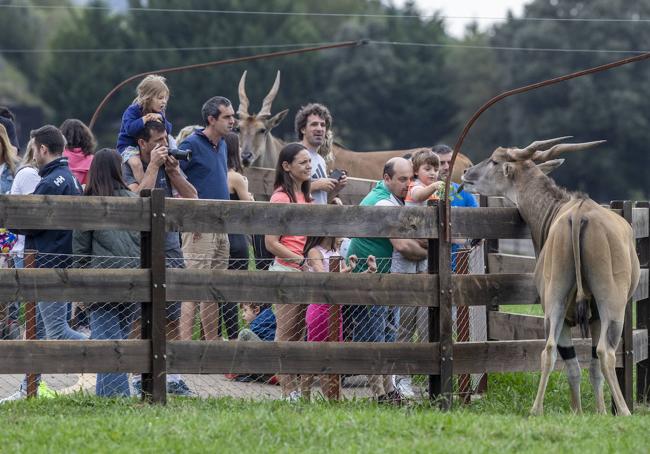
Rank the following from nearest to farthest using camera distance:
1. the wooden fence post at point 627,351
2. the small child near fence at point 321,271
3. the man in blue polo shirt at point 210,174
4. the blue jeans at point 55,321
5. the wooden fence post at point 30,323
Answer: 1. the wooden fence post at point 30,323
2. the blue jeans at point 55,321
3. the small child near fence at point 321,271
4. the wooden fence post at point 627,351
5. the man in blue polo shirt at point 210,174

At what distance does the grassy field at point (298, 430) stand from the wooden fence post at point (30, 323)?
3.36ft

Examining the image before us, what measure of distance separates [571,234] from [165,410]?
11.2 feet

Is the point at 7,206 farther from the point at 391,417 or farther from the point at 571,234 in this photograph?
the point at 571,234

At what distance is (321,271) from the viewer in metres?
9.88

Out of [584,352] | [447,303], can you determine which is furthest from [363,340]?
[584,352]

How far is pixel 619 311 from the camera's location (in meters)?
9.39

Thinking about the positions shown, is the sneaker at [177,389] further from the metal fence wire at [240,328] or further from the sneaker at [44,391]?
the sneaker at [44,391]

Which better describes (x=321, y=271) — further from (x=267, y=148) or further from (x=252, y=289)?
(x=267, y=148)

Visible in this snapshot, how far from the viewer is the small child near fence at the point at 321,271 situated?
9.95 metres

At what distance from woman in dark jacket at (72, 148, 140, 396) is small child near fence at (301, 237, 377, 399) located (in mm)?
1466

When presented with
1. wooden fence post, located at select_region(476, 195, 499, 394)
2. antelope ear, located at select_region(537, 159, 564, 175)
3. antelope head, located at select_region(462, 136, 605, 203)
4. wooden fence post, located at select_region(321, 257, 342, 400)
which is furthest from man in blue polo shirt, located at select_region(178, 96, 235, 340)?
antelope ear, located at select_region(537, 159, 564, 175)

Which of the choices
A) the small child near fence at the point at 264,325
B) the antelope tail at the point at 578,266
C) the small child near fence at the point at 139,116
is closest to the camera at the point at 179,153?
the small child near fence at the point at 139,116

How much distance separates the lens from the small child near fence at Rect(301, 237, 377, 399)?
32.6ft

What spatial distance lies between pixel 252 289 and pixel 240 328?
2712mm
